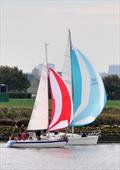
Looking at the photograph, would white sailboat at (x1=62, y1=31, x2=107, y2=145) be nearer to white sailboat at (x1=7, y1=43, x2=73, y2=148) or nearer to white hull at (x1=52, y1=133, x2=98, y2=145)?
white sailboat at (x1=7, y1=43, x2=73, y2=148)

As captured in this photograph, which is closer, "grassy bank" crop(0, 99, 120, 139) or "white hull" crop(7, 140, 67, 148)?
"white hull" crop(7, 140, 67, 148)

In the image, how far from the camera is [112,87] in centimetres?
16962

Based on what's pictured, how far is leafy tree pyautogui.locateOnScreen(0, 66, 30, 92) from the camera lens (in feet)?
574

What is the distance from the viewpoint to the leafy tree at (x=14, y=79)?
17488cm

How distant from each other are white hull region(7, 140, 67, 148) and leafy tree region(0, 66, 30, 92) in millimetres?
86165

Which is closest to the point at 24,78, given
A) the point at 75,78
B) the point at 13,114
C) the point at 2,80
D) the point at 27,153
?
the point at 2,80

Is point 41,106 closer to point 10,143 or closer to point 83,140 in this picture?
Result: point 83,140

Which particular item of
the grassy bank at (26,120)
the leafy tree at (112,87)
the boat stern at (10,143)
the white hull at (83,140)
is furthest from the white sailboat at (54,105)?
the leafy tree at (112,87)

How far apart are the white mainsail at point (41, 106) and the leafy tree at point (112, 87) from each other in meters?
74.2

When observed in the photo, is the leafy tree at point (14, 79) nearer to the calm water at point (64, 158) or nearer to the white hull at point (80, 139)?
the white hull at point (80, 139)

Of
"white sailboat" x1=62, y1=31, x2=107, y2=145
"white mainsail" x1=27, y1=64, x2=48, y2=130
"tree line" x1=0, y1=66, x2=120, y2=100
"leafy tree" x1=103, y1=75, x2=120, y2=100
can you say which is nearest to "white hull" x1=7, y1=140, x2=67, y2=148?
"white mainsail" x1=27, y1=64, x2=48, y2=130

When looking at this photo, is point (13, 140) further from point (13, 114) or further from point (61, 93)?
point (13, 114)

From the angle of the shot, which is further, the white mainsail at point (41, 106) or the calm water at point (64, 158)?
the white mainsail at point (41, 106)

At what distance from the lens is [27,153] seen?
79812 mm
